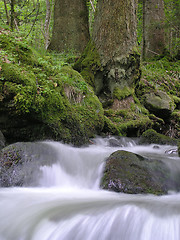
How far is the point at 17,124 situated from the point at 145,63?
9.44m

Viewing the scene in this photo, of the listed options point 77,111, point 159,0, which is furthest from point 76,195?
point 159,0

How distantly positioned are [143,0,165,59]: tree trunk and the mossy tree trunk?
461cm

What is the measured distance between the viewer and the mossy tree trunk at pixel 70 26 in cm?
985

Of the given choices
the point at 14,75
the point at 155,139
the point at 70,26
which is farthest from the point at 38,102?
the point at 70,26

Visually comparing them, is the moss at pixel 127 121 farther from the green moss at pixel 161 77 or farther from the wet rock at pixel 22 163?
the wet rock at pixel 22 163

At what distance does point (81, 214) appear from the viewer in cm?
241

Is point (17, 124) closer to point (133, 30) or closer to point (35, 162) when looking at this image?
point (35, 162)

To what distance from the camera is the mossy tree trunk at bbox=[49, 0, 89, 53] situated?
9852 mm

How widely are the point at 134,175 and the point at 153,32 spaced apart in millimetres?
11563

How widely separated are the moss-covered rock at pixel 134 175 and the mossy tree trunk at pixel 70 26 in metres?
6.83

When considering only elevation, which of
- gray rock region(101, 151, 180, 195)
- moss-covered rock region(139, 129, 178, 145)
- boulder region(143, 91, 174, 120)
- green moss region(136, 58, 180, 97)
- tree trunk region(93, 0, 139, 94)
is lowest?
moss-covered rock region(139, 129, 178, 145)

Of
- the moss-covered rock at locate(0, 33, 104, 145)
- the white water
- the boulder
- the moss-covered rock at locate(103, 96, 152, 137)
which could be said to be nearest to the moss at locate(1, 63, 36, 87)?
the moss-covered rock at locate(0, 33, 104, 145)

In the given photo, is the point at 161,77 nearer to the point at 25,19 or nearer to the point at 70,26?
the point at 70,26

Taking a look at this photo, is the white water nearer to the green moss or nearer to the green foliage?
the green foliage
